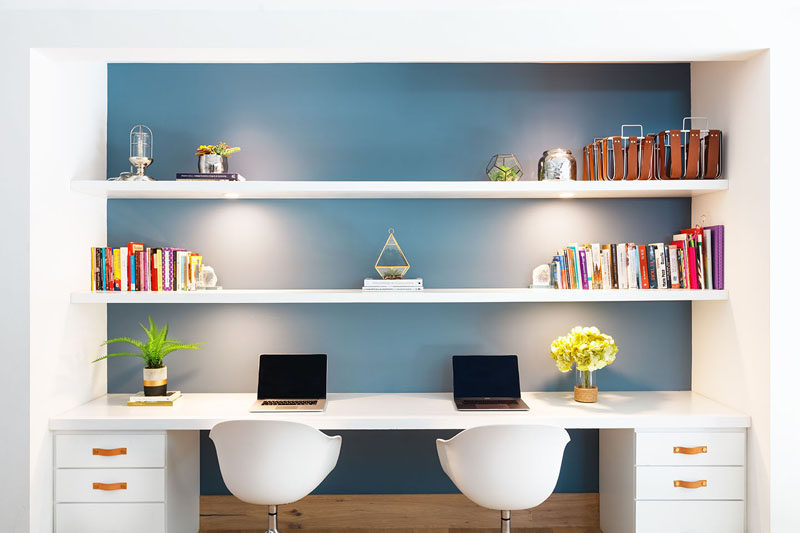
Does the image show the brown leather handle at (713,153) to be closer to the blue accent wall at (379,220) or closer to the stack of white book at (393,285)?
the blue accent wall at (379,220)

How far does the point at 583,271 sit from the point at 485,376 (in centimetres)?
67

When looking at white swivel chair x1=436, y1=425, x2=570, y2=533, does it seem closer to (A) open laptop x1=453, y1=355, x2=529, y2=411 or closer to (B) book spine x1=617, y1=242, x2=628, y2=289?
(A) open laptop x1=453, y1=355, x2=529, y2=411

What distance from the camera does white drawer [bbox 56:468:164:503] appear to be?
2.47m

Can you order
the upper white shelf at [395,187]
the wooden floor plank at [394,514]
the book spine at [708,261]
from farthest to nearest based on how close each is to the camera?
1. the wooden floor plank at [394,514]
2. the book spine at [708,261]
3. the upper white shelf at [395,187]

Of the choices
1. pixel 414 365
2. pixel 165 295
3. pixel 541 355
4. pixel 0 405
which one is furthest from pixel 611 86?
pixel 0 405

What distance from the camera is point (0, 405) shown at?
7.80ft

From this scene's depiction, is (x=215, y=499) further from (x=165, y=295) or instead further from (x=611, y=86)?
(x=611, y=86)

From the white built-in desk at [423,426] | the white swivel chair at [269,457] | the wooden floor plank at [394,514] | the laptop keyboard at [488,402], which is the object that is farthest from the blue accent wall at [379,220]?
the white swivel chair at [269,457]

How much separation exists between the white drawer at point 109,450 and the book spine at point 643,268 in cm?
221

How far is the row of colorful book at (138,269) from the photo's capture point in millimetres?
2770

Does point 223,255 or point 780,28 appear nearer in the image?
point 780,28

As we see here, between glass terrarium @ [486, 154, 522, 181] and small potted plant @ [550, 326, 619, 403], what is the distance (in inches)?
30.7

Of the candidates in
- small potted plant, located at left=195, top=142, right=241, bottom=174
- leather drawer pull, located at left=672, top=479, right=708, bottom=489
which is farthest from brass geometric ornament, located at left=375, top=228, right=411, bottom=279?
leather drawer pull, located at left=672, top=479, right=708, bottom=489

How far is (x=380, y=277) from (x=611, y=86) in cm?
151
